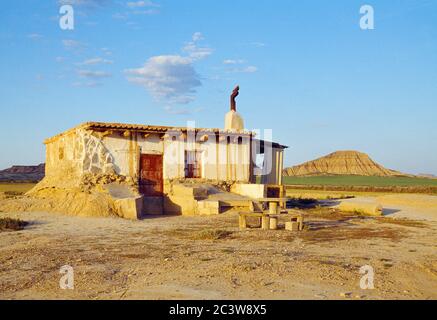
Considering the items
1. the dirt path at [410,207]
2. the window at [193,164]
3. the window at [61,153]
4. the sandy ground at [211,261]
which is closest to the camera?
the sandy ground at [211,261]

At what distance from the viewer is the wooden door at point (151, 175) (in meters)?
19.8

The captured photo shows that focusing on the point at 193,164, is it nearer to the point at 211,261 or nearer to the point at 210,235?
the point at 210,235

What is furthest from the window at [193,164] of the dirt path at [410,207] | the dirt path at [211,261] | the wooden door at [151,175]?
the dirt path at [410,207]

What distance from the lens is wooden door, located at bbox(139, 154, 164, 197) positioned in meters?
19.8

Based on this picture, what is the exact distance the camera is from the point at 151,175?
19938 mm

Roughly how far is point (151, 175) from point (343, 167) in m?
70.3

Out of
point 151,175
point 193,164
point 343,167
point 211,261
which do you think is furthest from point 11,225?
point 343,167

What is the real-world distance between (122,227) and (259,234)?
14.4 ft

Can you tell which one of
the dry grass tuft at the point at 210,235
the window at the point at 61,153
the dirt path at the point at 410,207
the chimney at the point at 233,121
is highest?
the chimney at the point at 233,121

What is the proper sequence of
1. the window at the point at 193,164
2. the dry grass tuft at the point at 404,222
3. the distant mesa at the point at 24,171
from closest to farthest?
1. the dry grass tuft at the point at 404,222
2. the window at the point at 193,164
3. the distant mesa at the point at 24,171

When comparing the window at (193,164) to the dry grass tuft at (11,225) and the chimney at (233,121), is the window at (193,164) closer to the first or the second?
the chimney at (233,121)

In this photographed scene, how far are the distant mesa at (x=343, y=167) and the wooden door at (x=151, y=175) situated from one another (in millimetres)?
66426
